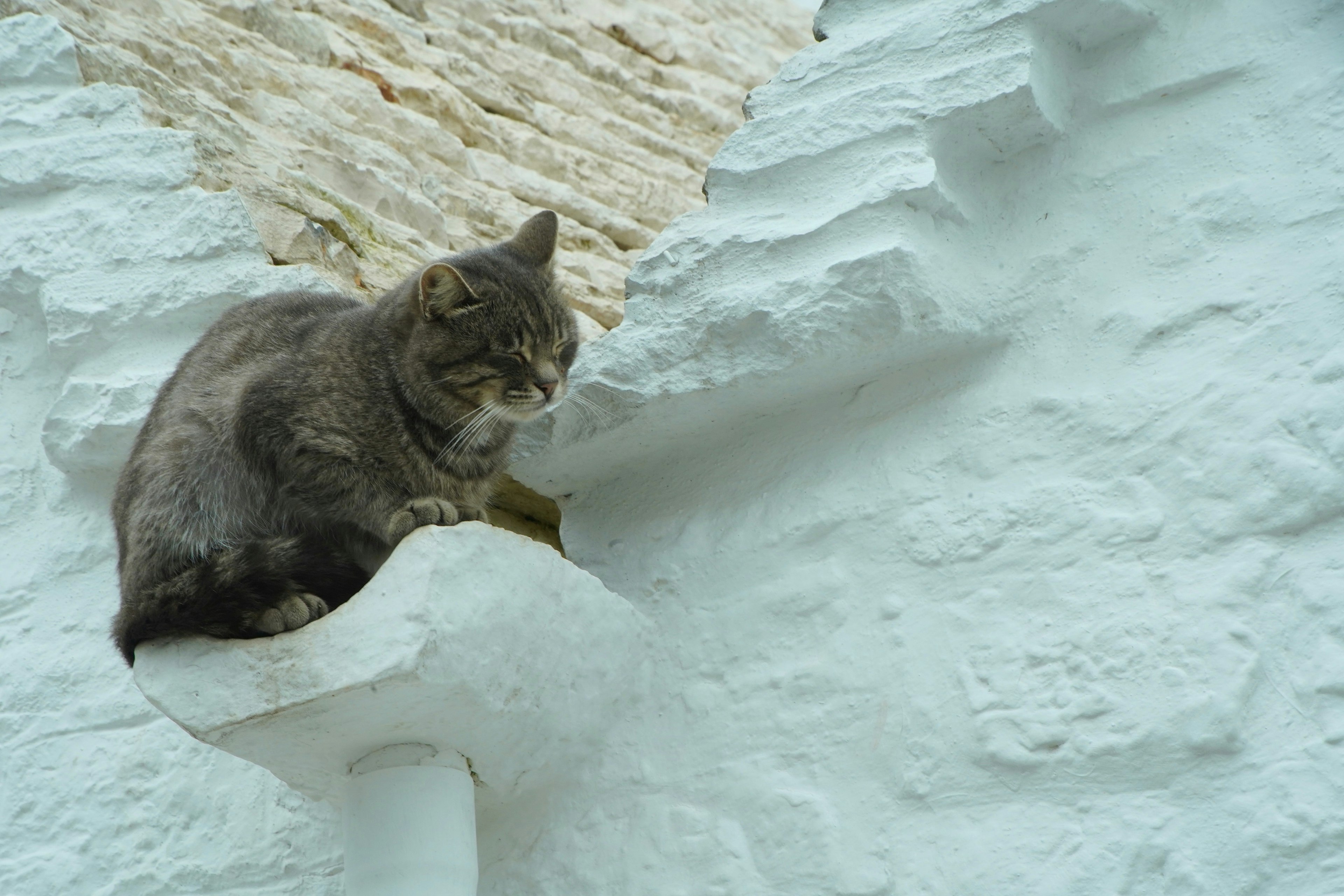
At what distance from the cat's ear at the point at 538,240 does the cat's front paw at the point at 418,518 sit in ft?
2.63

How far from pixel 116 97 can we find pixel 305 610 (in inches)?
73.7

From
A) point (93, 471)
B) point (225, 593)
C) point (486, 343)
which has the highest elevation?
point (486, 343)

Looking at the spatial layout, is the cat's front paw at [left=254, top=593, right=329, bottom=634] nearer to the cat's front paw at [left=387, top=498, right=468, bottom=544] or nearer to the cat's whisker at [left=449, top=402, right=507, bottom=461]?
the cat's front paw at [left=387, top=498, right=468, bottom=544]

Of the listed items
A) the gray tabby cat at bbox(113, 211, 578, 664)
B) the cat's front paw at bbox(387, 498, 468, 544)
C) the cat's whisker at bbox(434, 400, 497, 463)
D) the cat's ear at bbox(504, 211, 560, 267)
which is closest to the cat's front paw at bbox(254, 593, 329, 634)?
the gray tabby cat at bbox(113, 211, 578, 664)

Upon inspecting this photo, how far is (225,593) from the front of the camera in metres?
1.96

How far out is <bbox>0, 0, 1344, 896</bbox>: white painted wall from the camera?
1818 millimetres

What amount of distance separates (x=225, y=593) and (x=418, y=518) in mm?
381

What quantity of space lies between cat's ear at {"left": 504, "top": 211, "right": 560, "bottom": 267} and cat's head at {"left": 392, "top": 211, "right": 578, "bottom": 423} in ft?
0.64

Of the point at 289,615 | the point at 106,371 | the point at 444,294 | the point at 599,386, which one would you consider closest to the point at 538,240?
the point at 444,294

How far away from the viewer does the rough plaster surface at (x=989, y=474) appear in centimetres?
180

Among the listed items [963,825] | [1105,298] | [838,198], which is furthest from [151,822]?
[1105,298]

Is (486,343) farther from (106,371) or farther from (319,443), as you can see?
(106,371)

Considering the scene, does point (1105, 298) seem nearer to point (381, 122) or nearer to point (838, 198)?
point (838, 198)

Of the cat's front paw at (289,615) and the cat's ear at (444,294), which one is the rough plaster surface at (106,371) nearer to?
the cat's front paw at (289,615)
